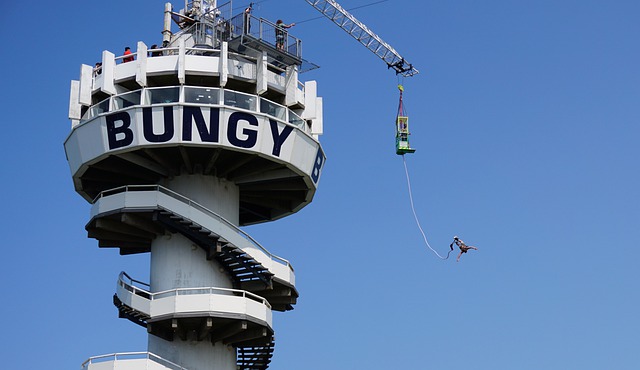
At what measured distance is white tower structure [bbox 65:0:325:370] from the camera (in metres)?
64.6

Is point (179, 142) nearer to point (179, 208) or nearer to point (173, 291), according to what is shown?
point (179, 208)

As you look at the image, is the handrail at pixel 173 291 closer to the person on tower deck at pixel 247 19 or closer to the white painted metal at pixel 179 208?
the white painted metal at pixel 179 208

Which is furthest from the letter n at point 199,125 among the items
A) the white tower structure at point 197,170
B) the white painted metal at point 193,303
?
the white painted metal at point 193,303

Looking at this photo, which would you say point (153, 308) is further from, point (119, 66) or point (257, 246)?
point (119, 66)

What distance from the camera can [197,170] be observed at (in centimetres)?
6800

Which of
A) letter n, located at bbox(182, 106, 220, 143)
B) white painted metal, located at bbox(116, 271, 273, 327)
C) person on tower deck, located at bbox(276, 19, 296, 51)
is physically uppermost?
person on tower deck, located at bbox(276, 19, 296, 51)

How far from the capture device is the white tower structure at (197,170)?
64562mm

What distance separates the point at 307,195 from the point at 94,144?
43.8 feet

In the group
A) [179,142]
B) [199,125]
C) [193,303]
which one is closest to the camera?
[193,303]

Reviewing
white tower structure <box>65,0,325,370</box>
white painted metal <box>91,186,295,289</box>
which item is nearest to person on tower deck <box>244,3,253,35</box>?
white tower structure <box>65,0,325,370</box>

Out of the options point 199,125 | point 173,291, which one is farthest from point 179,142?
point 173,291

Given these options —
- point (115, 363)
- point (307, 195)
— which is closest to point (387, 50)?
point (307, 195)

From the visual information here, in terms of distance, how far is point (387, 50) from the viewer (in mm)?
106500

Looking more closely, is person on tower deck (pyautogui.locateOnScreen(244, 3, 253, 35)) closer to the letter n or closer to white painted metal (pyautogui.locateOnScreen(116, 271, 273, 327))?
the letter n
